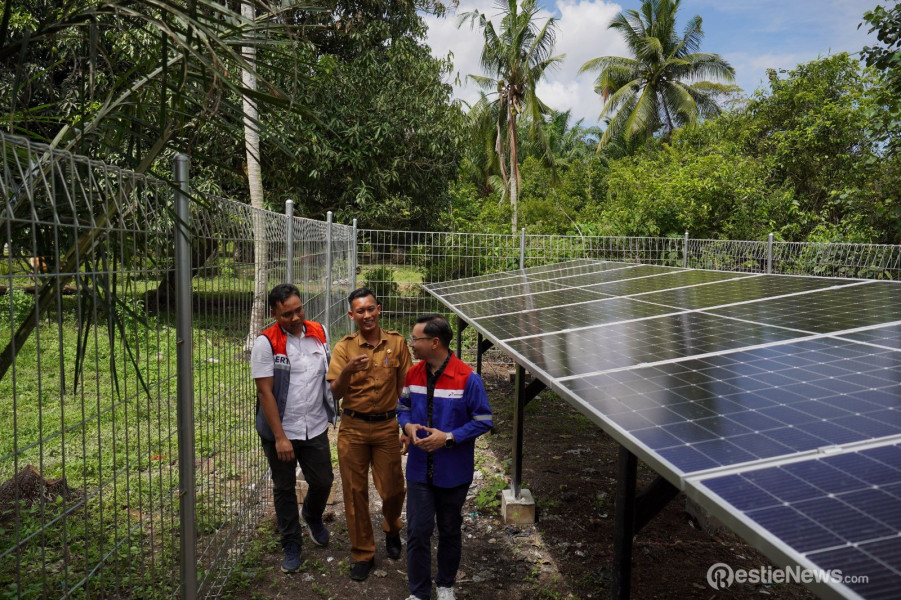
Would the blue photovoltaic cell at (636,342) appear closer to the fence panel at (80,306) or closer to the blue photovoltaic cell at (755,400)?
the blue photovoltaic cell at (755,400)

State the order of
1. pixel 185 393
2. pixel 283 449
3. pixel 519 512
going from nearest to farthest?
pixel 185 393, pixel 283 449, pixel 519 512

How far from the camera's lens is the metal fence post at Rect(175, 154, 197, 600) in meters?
3.13

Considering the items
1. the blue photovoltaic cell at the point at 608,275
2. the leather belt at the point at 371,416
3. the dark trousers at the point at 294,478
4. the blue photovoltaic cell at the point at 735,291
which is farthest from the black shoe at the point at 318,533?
the blue photovoltaic cell at the point at 608,275

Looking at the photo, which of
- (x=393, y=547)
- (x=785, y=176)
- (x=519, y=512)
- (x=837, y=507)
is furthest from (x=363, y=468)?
(x=785, y=176)

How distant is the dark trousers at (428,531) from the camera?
157 inches

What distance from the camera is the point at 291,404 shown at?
442 centimetres

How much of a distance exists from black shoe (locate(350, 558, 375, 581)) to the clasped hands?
107 cm

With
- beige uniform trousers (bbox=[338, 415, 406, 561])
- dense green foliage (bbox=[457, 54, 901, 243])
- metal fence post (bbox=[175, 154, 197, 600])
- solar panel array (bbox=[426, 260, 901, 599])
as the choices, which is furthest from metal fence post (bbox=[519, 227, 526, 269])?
metal fence post (bbox=[175, 154, 197, 600])

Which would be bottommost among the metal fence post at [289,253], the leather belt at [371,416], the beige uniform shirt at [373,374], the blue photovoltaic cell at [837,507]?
the leather belt at [371,416]

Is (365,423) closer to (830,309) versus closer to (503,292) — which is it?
(830,309)

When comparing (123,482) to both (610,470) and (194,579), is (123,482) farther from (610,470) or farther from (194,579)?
(610,470)

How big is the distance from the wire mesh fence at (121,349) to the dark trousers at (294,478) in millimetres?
302

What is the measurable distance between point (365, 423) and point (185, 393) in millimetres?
1542

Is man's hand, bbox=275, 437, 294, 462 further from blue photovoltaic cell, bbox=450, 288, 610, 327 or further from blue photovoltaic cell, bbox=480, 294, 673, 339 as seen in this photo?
blue photovoltaic cell, bbox=450, 288, 610, 327
